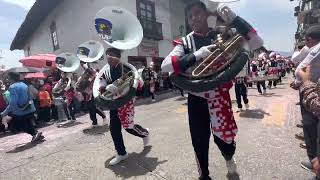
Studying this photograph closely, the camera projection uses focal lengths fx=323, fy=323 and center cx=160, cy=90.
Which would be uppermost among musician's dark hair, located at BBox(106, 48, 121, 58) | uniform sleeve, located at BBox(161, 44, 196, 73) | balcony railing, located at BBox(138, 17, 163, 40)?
balcony railing, located at BBox(138, 17, 163, 40)

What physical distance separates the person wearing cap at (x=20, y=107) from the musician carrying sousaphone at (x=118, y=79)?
282 centimetres

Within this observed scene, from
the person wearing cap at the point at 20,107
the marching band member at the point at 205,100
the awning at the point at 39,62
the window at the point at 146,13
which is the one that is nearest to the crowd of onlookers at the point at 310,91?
the marching band member at the point at 205,100

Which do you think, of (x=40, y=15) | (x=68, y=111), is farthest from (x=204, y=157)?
(x=40, y=15)

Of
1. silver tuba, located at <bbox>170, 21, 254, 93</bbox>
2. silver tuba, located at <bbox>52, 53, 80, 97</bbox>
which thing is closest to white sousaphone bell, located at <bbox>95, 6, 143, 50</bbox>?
silver tuba, located at <bbox>170, 21, 254, 93</bbox>

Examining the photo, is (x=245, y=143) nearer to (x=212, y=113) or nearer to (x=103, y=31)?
(x=212, y=113)

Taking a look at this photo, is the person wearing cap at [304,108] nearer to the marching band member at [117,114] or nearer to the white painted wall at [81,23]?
the marching band member at [117,114]

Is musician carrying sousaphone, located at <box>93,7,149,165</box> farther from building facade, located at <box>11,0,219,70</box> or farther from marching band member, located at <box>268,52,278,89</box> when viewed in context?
building facade, located at <box>11,0,219,70</box>

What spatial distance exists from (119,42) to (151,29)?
54.1ft

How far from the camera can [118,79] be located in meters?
4.79

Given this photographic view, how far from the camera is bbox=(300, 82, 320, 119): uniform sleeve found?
2.42m

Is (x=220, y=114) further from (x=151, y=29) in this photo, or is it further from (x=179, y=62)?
(x=151, y=29)

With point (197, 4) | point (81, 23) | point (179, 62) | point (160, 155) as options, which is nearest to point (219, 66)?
point (179, 62)

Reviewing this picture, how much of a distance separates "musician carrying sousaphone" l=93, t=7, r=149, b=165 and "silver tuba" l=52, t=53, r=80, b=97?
5457 millimetres

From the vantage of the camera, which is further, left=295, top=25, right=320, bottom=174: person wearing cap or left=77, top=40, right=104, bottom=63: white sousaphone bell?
left=77, top=40, right=104, bottom=63: white sousaphone bell
